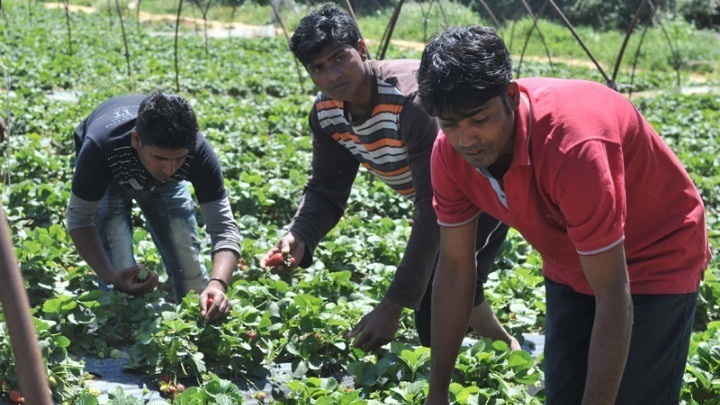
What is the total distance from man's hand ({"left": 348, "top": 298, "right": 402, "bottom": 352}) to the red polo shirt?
0.66 metres

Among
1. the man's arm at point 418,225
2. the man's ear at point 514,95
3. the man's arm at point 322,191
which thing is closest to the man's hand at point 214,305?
the man's arm at point 322,191

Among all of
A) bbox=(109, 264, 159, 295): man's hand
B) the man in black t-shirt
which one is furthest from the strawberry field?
the man in black t-shirt

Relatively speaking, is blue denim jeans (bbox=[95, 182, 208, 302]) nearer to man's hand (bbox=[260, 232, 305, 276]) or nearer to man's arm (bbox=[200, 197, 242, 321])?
man's arm (bbox=[200, 197, 242, 321])

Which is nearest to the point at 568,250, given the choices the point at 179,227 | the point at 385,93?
the point at 385,93

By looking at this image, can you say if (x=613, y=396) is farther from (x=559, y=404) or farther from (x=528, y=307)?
(x=528, y=307)

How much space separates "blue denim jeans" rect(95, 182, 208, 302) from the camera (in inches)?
164

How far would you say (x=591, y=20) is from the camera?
28.9 meters

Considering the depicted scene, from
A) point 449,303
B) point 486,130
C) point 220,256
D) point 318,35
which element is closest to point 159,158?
point 220,256

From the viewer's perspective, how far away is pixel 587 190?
195 cm

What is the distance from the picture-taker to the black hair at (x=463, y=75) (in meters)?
2.04

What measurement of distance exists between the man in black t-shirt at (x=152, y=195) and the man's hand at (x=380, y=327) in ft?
2.20

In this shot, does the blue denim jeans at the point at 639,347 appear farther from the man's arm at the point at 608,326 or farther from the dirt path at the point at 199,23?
the dirt path at the point at 199,23

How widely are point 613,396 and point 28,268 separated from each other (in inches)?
113

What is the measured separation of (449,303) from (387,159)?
38.0 inches
